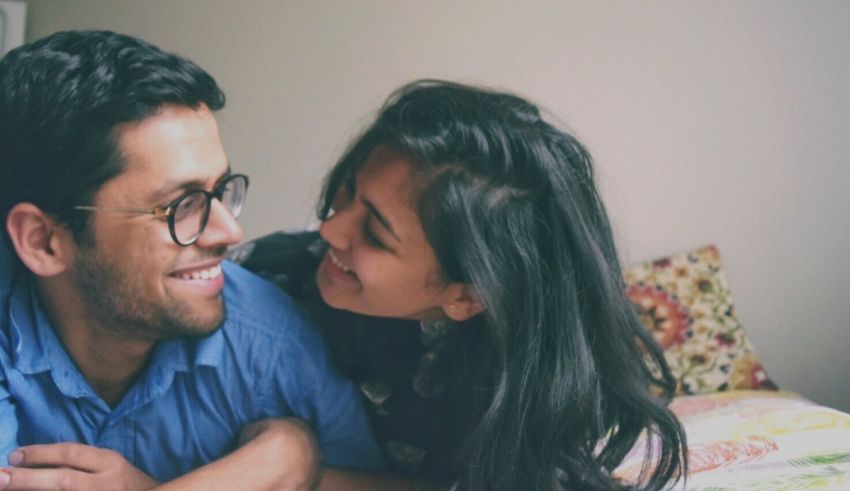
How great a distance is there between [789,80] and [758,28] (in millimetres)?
183

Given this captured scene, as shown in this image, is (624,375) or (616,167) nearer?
(624,375)

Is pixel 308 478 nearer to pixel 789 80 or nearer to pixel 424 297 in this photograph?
pixel 424 297

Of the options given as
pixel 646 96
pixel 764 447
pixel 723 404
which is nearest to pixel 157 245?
pixel 764 447

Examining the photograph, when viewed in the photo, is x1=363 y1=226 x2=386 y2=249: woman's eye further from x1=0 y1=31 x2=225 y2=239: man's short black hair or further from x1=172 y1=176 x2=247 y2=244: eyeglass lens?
x1=0 y1=31 x2=225 y2=239: man's short black hair

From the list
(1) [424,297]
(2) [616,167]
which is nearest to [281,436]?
(1) [424,297]

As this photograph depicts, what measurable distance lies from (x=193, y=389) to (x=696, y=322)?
57.6 inches

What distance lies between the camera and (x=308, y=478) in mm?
1104

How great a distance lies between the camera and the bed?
3.99ft

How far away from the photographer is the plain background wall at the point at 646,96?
2055 mm

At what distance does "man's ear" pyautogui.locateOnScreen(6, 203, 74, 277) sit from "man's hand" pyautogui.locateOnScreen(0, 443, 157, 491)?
0.28 meters

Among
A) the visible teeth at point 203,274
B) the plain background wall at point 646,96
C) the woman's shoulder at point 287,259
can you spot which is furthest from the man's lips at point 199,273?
the plain background wall at point 646,96

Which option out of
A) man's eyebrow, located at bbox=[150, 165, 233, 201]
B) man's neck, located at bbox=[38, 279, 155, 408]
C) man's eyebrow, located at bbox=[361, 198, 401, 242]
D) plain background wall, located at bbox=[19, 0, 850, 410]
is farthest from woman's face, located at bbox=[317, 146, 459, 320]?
plain background wall, located at bbox=[19, 0, 850, 410]

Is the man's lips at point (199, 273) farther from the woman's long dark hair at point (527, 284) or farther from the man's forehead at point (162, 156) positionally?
the woman's long dark hair at point (527, 284)

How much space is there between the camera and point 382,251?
1.13 meters
